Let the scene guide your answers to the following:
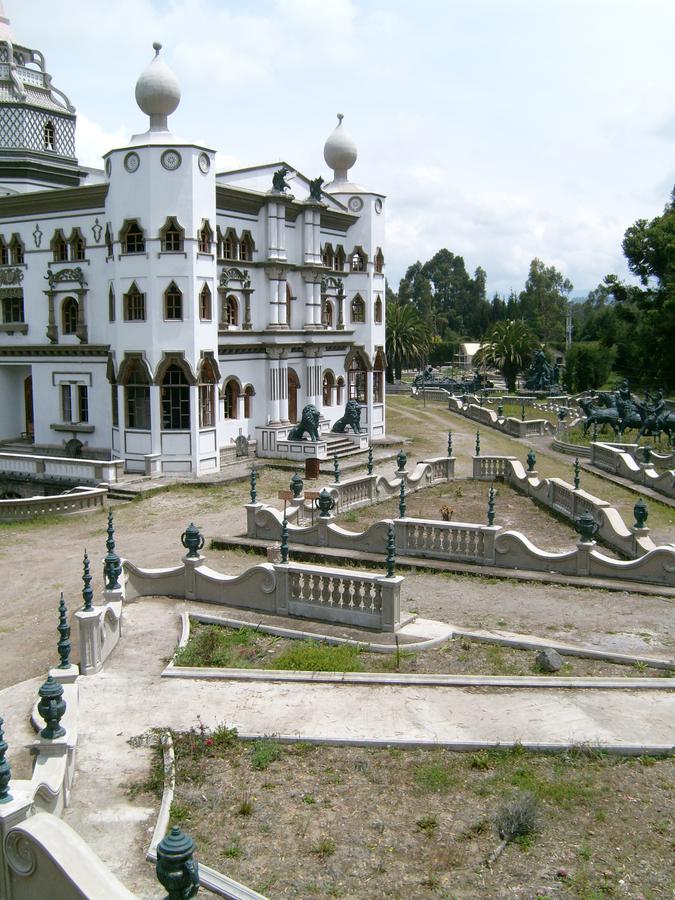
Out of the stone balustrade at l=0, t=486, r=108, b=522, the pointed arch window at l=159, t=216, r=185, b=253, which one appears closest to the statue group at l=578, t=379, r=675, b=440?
the pointed arch window at l=159, t=216, r=185, b=253

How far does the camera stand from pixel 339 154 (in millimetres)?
43812

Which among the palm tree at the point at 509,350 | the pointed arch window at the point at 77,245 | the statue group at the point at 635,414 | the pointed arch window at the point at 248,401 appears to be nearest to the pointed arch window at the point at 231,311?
the pointed arch window at the point at 248,401

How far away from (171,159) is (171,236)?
271cm

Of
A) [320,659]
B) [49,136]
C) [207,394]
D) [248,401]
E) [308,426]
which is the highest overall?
[49,136]

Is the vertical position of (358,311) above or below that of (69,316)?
above

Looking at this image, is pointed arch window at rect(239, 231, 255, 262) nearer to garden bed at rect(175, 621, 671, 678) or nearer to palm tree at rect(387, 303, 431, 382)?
garden bed at rect(175, 621, 671, 678)

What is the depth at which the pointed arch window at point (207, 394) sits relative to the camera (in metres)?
33.9

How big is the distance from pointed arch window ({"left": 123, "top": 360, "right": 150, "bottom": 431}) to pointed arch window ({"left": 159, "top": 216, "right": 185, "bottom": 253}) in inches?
172

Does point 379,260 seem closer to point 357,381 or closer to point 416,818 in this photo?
point 357,381

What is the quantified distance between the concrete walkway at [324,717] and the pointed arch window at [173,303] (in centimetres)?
2201

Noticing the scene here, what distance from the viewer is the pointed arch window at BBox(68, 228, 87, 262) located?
36000mm

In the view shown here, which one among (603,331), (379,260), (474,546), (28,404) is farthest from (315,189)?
(603,331)

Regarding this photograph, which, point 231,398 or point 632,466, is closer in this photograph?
point 632,466

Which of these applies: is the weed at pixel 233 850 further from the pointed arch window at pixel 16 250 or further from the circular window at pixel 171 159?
the pointed arch window at pixel 16 250
